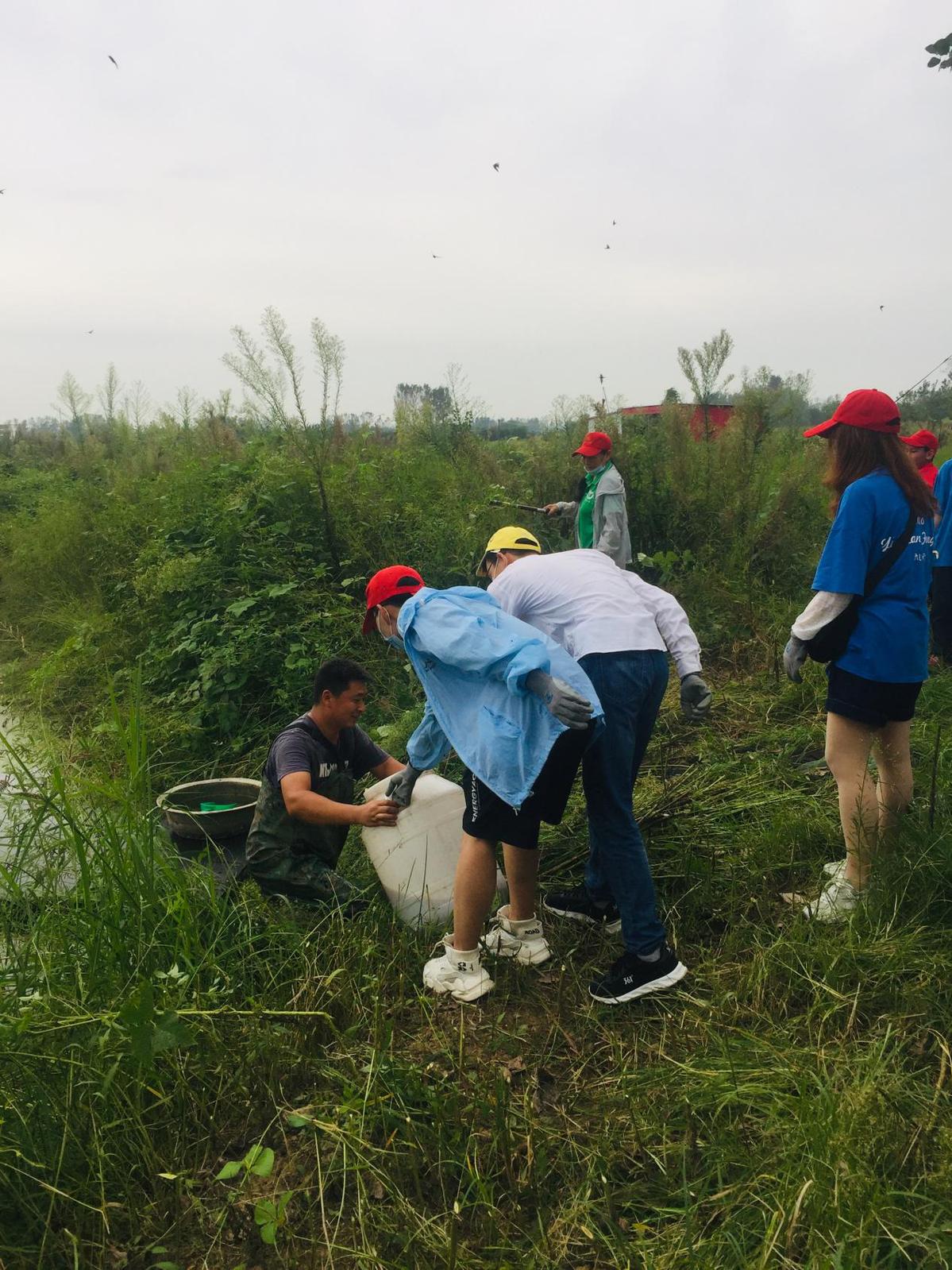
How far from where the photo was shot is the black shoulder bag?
268 centimetres

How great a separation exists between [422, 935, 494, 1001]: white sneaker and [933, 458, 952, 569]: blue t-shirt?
145 inches

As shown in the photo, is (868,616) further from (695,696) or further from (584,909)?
(584,909)

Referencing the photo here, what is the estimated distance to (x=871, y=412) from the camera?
8.94 ft

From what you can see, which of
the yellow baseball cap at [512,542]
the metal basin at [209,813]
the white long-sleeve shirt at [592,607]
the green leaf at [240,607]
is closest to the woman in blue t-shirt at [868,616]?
the white long-sleeve shirt at [592,607]

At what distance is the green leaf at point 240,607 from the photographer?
18.7 feet

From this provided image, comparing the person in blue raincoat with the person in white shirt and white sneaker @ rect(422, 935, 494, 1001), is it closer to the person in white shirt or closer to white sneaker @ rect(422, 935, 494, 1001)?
white sneaker @ rect(422, 935, 494, 1001)

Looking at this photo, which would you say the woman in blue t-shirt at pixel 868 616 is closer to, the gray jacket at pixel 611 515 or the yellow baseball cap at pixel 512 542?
the yellow baseball cap at pixel 512 542

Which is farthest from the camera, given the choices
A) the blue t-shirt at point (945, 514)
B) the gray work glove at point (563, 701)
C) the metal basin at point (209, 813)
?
the blue t-shirt at point (945, 514)

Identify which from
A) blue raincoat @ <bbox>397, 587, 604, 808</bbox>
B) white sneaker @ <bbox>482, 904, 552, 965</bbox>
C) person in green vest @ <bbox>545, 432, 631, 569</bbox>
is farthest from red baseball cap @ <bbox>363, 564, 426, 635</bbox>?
person in green vest @ <bbox>545, 432, 631, 569</bbox>

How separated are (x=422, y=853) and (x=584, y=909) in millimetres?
633

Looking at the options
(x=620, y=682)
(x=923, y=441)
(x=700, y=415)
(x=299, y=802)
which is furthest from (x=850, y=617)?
(x=700, y=415)

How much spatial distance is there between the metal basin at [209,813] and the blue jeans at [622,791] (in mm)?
1435

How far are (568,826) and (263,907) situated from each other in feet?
4.48

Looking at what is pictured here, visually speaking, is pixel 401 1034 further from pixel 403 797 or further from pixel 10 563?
pixel 10 563
